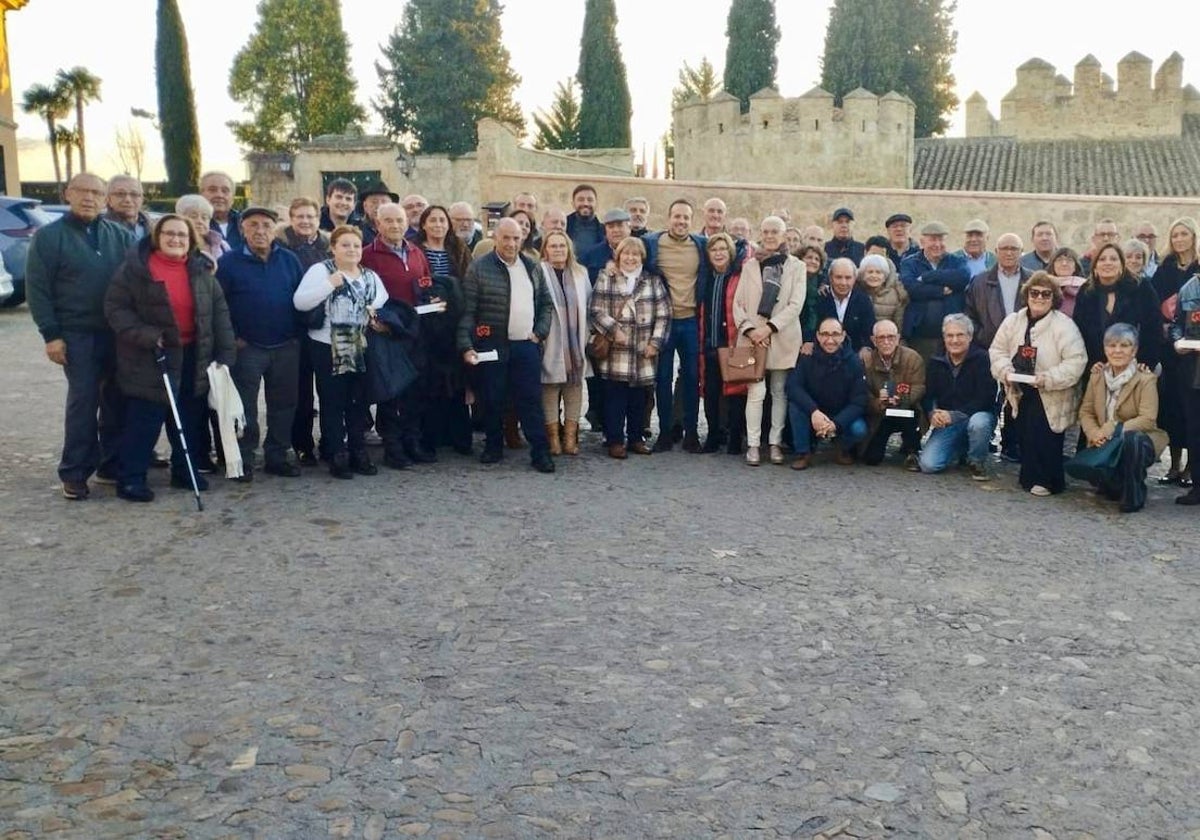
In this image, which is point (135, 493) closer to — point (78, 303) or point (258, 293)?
point (78, 303)

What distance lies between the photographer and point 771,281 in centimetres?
836

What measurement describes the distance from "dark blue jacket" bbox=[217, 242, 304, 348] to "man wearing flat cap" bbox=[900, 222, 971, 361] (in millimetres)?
4912

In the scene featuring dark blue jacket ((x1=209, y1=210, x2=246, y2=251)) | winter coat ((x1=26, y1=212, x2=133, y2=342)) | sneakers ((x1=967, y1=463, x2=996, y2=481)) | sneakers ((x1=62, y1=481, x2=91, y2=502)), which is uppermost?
dark blue jacket ((x1=209, y1=210, x2=246, y2=251))

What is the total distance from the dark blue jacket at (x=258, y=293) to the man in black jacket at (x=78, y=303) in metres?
0.64

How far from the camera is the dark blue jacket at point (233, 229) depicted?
25.5 feet

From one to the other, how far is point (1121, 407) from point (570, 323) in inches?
154

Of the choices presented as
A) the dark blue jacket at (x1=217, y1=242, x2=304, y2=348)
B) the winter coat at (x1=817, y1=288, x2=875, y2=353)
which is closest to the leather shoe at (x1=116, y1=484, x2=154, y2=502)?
the dark blue jacket at (x1=217, y1=242, x2=304, y2=348)

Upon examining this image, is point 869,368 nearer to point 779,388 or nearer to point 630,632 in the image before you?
point 779,388

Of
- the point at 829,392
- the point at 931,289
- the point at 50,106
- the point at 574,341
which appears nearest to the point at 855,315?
the point at 829,392

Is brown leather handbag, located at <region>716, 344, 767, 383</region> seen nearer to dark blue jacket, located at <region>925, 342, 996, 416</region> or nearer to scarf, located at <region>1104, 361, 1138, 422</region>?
dark blue jacket, located at <region>925, 342, 996, 416</region>

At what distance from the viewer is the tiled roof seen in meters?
32.5

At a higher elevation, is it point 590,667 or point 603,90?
point 603,90

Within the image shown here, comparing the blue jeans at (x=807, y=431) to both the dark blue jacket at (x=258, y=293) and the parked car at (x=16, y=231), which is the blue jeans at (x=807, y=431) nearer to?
Answer: the dark blue jacket at (x=258, y=293)

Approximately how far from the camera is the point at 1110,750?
373 centimetres
